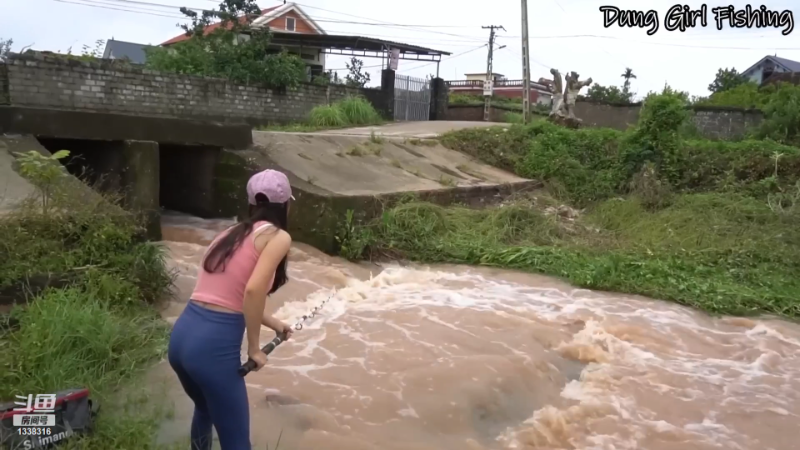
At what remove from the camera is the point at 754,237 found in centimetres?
989

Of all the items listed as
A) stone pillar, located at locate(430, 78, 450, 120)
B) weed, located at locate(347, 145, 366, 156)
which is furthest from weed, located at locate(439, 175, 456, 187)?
stone pillar, located at locate(430, 78, 450, 120)

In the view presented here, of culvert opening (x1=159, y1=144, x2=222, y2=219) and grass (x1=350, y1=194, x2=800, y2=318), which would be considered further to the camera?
culvert opening (x1=159, y1=144, x2=222, y2=219)

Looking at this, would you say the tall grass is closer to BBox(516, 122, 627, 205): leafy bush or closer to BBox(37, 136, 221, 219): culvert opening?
BBox(516, 122, 627, 205): leafy bush

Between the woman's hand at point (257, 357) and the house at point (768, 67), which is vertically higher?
the house at point (768, 67)

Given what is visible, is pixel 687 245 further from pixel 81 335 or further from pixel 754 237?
pixel 81 335

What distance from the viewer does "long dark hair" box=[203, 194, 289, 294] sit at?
2.94 meters

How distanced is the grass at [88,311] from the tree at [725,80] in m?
32.8

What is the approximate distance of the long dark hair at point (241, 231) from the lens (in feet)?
9.65

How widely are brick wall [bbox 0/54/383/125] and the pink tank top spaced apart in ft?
35.2

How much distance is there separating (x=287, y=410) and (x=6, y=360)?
5.91 feet

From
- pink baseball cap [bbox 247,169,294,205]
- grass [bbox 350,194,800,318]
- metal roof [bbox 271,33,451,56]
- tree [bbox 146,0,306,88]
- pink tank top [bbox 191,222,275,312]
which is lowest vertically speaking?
grass [bbox 350,194,800,318]

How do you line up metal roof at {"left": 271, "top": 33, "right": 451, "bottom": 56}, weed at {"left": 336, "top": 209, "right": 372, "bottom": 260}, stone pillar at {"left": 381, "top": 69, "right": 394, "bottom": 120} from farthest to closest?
metal roof at {"left": 271, "top": 33, "right": 451, "bottom": 56}, stone pillar at {"left": 381, "top": 69, "right": 394, "bottom": 120}, weed at {"left": 336, "top": 209, "right": 372, "bottom": 260}

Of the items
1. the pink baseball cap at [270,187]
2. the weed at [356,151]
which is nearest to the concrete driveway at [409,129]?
the weed at [356,151]

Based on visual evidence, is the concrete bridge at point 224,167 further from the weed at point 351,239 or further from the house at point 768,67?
the house at point 768,67
